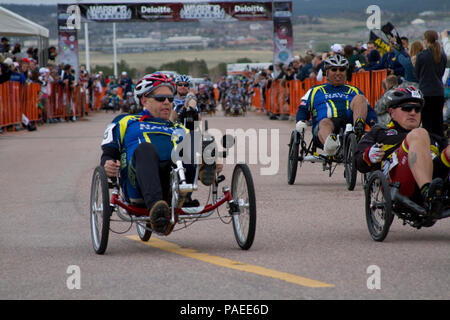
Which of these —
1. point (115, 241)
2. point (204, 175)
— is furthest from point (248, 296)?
point (115, 241)

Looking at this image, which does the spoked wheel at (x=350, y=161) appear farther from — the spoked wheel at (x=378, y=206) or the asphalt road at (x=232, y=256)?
the spoked wheel at (x=378, y=206)

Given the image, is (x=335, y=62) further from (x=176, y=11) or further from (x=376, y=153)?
(x=176, y=11)

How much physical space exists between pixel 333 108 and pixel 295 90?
1760cm

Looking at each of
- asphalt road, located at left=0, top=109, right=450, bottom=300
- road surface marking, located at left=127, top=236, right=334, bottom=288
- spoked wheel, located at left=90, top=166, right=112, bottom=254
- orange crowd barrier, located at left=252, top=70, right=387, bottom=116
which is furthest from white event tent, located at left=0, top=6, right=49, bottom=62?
road surface marking, located at left=127, top=236, right=334, bottom=288

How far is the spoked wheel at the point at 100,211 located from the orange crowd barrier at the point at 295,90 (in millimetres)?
11933

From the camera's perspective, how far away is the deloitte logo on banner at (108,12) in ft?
147

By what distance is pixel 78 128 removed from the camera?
29.8 metres

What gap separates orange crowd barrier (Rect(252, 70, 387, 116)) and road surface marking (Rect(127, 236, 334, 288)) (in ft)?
38.6

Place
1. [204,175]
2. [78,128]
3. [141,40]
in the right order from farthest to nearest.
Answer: [141,40], [78,128], [204,175]

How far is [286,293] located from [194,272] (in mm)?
995

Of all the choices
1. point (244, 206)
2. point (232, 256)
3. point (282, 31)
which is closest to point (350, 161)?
point (244, 206)

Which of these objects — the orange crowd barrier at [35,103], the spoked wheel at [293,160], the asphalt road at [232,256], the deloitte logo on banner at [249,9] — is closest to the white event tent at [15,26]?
the orange crowd barrier at [35,103]

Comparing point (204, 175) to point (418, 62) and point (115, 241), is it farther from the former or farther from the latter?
point (418, 62)

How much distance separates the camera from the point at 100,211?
7.61 m
